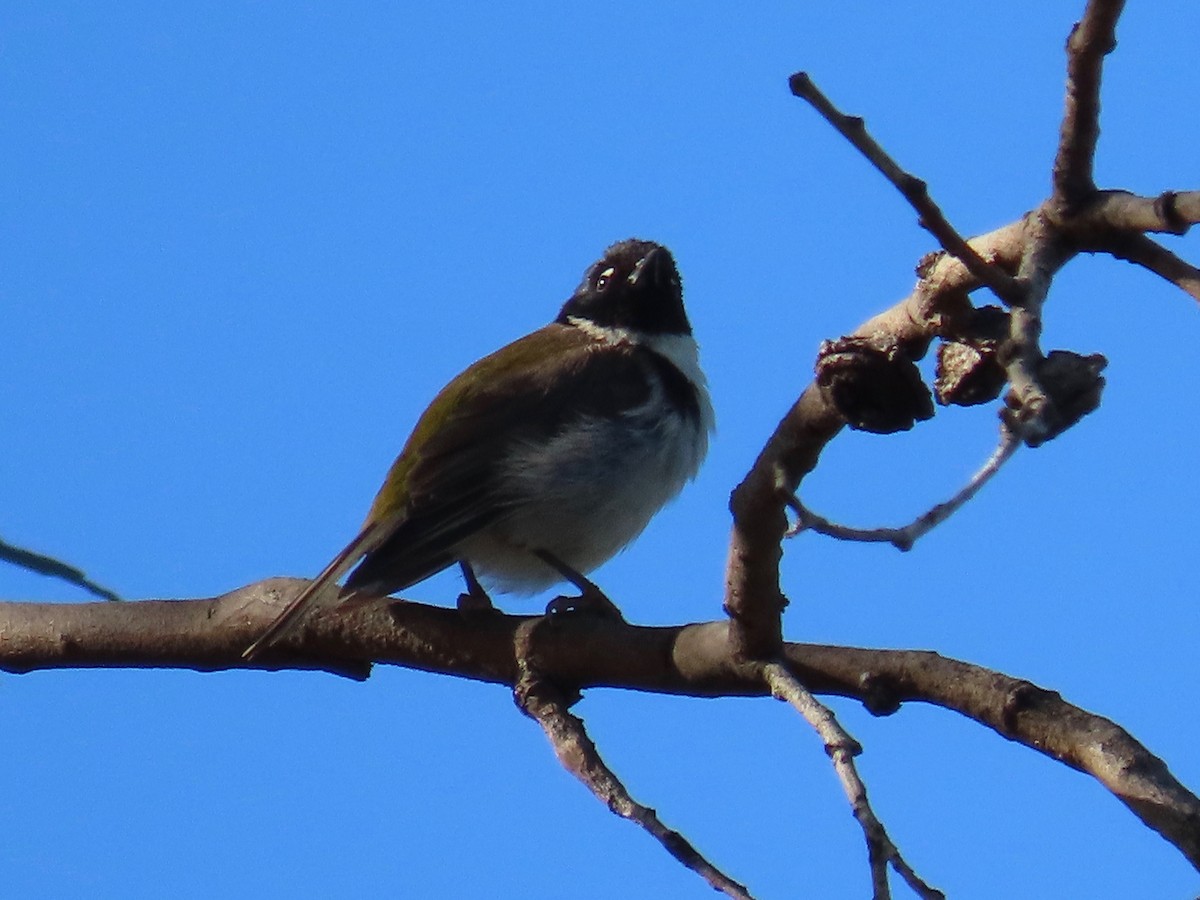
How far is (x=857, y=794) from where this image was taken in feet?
10.0

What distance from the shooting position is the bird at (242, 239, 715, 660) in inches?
240

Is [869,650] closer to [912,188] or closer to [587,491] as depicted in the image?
[912,188]

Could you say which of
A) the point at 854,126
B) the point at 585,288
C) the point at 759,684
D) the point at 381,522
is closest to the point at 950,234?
the point at 854,126

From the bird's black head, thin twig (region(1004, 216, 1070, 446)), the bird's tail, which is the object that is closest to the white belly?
the bird's tail

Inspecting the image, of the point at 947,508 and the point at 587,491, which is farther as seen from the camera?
the point at 587,491

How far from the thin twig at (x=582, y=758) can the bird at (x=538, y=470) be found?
1073 millimetres

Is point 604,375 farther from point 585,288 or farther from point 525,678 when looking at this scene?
point 525,678

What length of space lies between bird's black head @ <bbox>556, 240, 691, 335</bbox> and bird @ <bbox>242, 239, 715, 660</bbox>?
2.64ft

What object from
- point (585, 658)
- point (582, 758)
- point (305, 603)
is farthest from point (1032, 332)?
point (305, 603)

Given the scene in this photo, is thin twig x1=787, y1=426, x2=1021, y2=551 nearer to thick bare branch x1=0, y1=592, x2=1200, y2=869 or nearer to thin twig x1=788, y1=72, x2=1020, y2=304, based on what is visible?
thin twig x1=788, y1=72, x2=1020, y2=304

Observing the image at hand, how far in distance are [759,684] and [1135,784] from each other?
958 mm

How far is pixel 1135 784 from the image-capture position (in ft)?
11.2

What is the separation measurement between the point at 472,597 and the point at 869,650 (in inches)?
72.8

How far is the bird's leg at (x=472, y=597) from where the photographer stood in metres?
5.12
